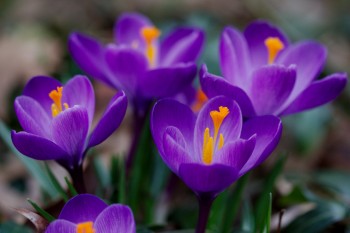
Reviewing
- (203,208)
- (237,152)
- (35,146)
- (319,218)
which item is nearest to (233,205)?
(319,218)

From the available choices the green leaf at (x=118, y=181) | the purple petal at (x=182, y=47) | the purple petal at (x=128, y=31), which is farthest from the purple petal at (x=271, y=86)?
the purple petal at (x=128, y=31)

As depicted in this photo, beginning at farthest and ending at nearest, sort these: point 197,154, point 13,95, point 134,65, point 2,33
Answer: point 2,33 → point 13,95 → point 134,65 → point 197,154

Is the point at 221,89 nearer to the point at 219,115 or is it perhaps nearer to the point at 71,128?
the point at 219,115

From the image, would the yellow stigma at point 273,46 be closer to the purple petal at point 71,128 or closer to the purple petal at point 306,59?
the purple petal at point 306,59

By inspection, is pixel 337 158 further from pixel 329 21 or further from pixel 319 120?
pixel 329 21

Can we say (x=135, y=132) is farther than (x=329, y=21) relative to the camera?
No

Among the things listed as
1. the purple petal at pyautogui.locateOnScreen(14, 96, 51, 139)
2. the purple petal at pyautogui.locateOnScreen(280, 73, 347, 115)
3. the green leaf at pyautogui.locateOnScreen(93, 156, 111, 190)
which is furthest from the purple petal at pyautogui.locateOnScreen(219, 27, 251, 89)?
the green leaf at pyautogui.locateOnScreen(93, 156, 111, 190)

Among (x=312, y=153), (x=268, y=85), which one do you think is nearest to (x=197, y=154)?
(x=268, y=85)
